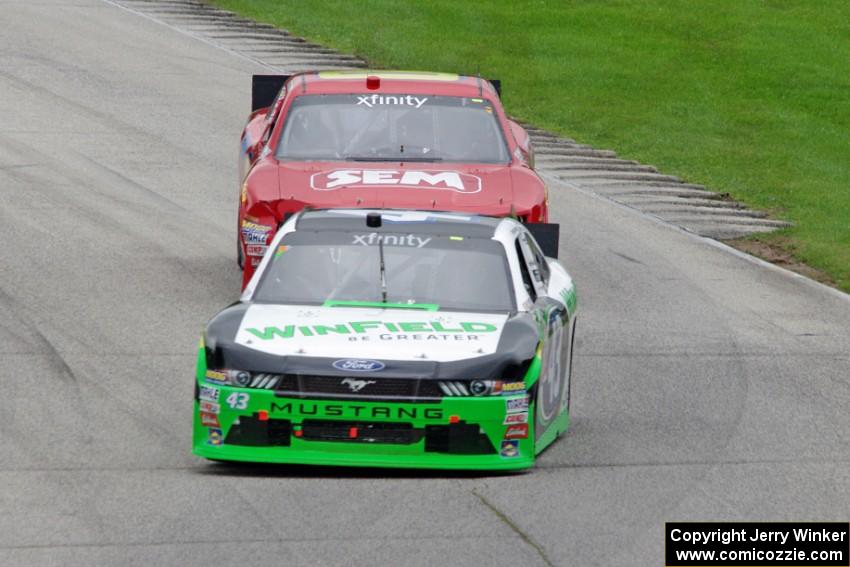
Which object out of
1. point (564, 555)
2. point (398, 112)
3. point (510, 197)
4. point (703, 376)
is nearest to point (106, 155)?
point (398, 112)

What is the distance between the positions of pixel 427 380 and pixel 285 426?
0.77m

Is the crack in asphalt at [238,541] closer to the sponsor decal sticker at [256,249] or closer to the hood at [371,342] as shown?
the hood at [371,342]

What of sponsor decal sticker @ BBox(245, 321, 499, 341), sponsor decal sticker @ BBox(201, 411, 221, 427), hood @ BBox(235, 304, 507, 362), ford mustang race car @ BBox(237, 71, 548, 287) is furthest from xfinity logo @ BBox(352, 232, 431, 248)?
ford mustang race car @ BBox(237, 71, 548, 287)

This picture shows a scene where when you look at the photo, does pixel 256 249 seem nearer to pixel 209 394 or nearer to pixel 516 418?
pixel 209 394

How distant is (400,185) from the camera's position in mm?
13016

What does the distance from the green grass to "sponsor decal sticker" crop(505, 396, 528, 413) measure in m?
8.94

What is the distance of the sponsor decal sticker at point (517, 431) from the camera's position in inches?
355

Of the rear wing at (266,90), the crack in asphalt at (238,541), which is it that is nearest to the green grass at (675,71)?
the rear wing at (266,90)

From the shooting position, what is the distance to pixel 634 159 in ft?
74.8

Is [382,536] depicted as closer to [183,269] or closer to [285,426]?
[285,426]

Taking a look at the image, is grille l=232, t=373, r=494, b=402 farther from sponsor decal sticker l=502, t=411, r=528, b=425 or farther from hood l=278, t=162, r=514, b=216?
hood l=278, t=162, r=514, b=216

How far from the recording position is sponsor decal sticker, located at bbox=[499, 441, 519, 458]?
29.7 ft

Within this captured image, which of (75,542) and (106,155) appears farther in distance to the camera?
(106,155)

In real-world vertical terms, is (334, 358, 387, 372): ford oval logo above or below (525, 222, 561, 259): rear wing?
above
